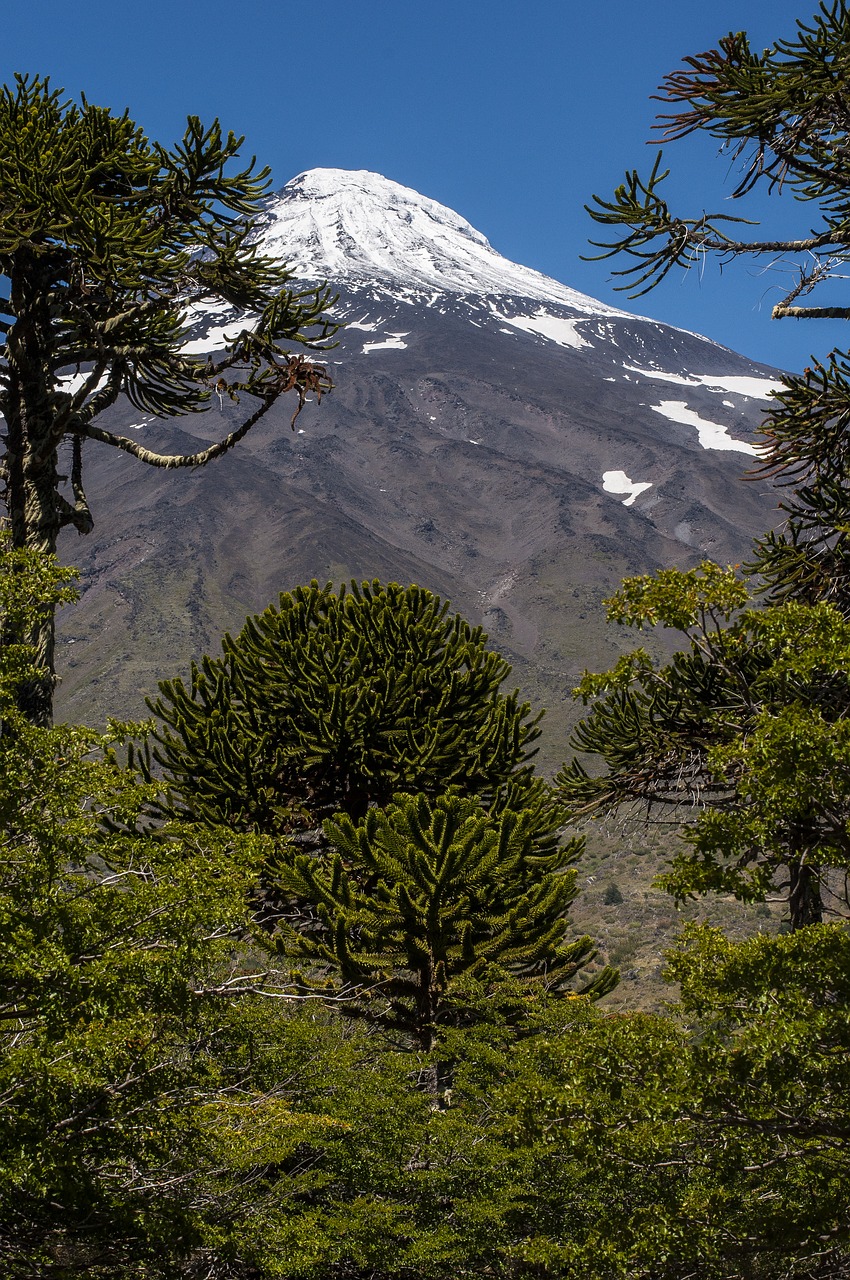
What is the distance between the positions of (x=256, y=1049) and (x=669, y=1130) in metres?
5.30

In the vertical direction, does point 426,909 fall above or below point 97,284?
below

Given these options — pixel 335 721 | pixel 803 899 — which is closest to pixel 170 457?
pixel 335 721

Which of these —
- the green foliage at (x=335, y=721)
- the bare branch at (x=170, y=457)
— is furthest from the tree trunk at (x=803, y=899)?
the bare branch at (x=170, y=457)

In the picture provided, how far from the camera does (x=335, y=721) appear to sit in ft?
51.1

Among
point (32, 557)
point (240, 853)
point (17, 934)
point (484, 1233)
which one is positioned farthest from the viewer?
point (484, 1233)

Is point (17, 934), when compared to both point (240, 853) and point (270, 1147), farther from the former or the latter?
point (270, 1147)

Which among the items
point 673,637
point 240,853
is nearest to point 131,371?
point 240,853

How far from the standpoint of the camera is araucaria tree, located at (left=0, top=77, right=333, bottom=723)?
10117mm

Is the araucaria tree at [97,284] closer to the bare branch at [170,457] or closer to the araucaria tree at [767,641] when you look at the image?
the bare branch at [170,457]

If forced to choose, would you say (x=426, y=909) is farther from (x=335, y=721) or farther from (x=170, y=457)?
(x=170, y=457)

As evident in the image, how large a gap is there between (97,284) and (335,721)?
6.66 meters

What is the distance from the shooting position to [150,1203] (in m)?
8.16

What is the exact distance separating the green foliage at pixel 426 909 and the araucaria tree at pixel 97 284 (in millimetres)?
4831

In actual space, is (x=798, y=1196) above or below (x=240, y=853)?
below
